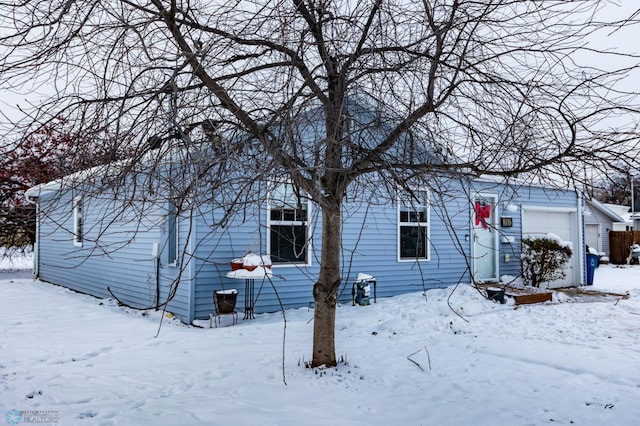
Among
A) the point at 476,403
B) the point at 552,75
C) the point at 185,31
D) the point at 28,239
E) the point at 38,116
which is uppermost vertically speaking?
the point at 185,31

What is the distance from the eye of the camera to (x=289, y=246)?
28.6 ft

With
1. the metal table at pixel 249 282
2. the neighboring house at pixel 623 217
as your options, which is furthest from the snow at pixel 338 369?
the neighboring house at pixel 623 217

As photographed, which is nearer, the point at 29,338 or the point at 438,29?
the point at 438,29

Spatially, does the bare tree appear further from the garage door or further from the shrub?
the garage door

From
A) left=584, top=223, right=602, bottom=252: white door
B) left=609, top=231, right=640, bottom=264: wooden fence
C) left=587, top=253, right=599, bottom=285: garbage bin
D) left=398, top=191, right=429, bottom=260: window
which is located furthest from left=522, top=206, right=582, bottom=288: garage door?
left=609, top=231, right=640, bottom=264: wooden fence

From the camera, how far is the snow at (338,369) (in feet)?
13.3

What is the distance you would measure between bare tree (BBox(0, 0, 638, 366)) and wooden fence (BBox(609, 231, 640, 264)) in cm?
2255

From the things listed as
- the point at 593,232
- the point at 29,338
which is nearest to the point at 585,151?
the point at 29,338

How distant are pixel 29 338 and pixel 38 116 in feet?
14.1

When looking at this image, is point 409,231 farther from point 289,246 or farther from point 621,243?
point 621,243

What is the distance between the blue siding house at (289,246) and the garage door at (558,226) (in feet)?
0.09

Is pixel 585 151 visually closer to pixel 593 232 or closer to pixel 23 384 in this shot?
pixel 23 384

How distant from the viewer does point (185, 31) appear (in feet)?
13.7

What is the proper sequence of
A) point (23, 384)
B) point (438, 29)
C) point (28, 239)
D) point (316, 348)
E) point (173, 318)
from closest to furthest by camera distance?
point (438, 29)
point (23, 384)
point (316, 348)
point (173, 318)
point (28, 239)
